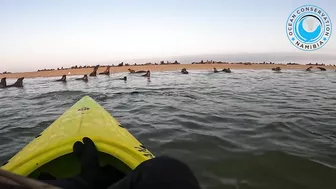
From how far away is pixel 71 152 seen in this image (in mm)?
2785

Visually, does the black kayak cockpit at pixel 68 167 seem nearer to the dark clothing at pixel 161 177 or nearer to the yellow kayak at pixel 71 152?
the yellow kayak at pixel 71 152

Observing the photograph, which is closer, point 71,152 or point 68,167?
point 71,152

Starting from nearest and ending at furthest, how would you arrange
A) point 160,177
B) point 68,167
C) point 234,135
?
point 160,177, point 68,167, point 234,135

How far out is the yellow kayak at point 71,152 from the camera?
2629mm

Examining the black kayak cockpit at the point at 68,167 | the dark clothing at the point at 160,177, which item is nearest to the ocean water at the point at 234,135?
the black kayak cockpit at the point at 68,167

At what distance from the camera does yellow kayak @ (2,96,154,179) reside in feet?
8.63

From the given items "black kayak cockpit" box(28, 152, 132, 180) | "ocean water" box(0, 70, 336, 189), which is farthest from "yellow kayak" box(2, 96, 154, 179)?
"ocean water" box(0, 70, 336, 189)

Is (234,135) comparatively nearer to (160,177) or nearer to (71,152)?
(71,152)

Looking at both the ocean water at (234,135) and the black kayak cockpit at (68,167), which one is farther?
the ocean water at (234,135)

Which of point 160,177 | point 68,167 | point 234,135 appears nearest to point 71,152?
point 68,167

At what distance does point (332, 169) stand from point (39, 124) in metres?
6.21

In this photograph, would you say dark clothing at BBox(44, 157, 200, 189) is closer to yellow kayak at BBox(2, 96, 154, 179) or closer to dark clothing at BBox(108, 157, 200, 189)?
dark clothing at BBox(108, 157, 200, 189)

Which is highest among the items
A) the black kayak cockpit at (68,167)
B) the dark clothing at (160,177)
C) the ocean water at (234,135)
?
the dark clothing at (160,177)

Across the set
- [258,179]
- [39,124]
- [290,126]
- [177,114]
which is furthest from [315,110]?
[39,124]
